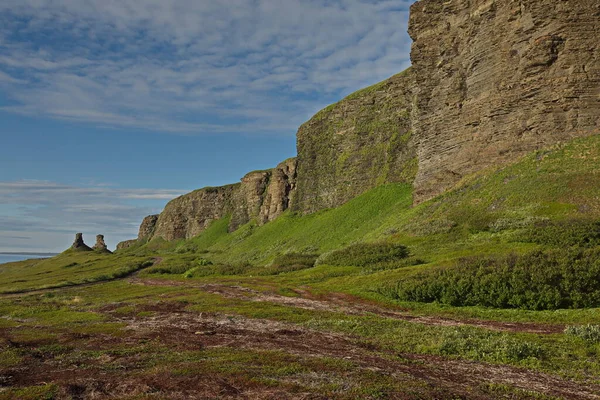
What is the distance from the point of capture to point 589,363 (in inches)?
575

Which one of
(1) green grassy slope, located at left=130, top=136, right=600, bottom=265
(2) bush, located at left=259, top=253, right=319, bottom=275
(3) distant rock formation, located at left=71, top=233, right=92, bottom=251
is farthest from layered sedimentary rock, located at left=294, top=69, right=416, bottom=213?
(3) distant rock formation, located at left=71, top=233, right=92, bottom=251

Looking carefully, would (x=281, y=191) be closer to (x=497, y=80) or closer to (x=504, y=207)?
(x=497, y=80)

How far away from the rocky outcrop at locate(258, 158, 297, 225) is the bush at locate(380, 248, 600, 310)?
288 feet

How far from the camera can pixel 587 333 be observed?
17734 mm

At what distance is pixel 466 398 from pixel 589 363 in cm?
644

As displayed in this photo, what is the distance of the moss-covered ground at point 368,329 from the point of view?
1273 centimetres

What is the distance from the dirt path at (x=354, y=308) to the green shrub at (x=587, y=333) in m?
1.59

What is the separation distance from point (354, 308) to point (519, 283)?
34.0 ft

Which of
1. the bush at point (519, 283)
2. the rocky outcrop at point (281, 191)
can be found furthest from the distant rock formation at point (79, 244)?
the bush at point (519, 283)

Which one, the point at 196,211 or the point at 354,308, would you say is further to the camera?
the point at 196,211

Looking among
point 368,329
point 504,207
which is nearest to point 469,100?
point 504,207

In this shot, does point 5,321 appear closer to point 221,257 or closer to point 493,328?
point 493,328

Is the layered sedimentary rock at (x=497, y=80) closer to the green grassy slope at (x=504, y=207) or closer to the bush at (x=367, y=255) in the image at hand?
the green grassy slope at (x=504, y=207)

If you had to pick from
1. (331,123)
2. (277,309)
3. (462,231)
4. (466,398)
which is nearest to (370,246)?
(462,231)
